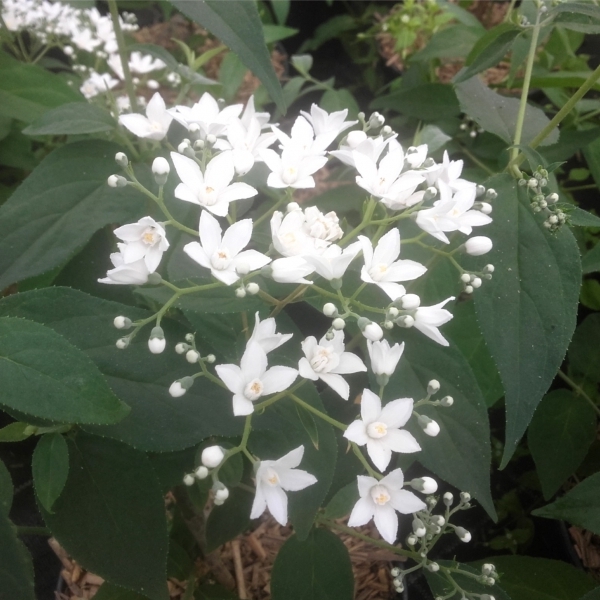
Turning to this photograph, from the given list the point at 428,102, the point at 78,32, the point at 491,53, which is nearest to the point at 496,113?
the point at 491,53

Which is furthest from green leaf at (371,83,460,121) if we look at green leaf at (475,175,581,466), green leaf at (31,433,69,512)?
green leaf at (31,433,69,512)

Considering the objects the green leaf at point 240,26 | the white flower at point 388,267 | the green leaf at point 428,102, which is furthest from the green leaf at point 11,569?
the green leaf at point 428,102

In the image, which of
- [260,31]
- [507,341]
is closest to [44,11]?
[260,31]

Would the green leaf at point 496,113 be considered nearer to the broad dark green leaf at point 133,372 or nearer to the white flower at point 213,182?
the white flower at point 213,182

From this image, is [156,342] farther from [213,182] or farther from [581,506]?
[581,506]

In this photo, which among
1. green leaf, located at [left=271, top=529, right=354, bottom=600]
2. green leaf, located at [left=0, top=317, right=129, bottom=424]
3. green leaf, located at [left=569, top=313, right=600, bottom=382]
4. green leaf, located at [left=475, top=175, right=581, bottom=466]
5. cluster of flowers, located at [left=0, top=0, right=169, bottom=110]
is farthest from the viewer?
cluster of flowers, located at [left=0, top=0, right=169, bottom=110]

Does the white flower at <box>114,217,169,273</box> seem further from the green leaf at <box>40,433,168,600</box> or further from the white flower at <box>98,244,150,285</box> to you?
the green leaf at <box>40,433,168,600</box>

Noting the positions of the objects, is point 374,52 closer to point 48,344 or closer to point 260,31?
point 260,31
